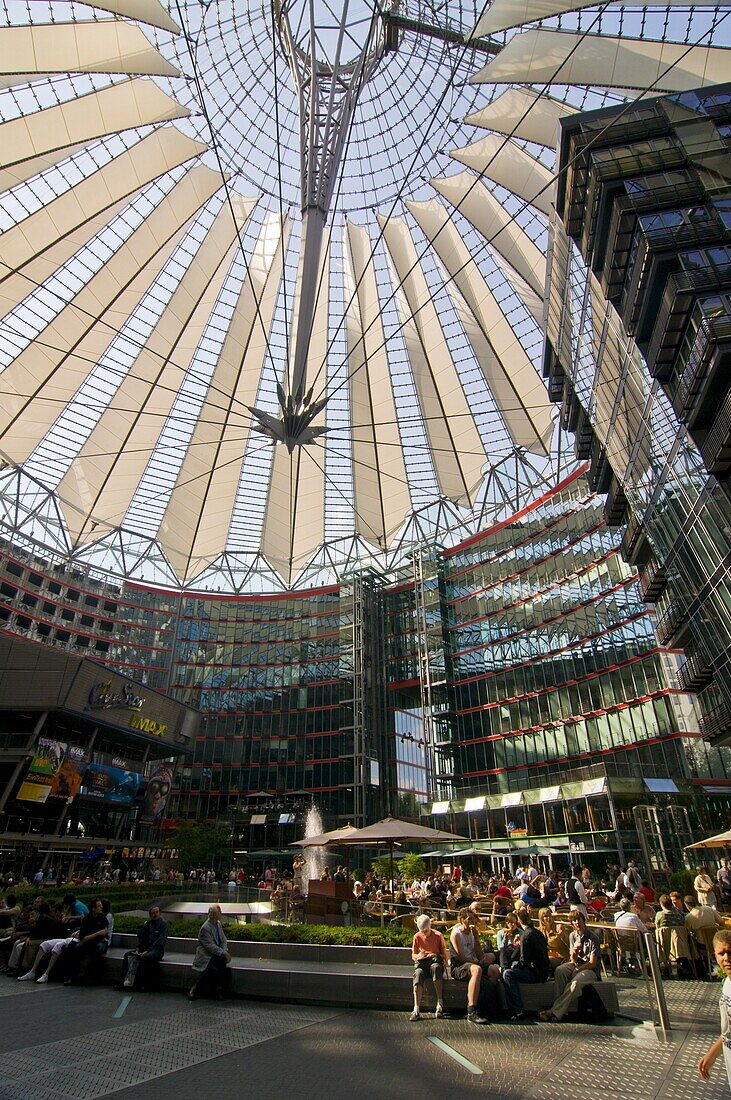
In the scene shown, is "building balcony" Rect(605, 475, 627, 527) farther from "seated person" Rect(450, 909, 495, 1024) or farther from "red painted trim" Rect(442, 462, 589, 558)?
"seated person" Rect(450, 909, 495, 1024)

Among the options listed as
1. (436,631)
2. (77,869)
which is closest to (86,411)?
(77,869)

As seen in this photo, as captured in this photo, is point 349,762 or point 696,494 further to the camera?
point 349,762

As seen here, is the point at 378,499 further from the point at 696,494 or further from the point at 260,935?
the point at 260,935

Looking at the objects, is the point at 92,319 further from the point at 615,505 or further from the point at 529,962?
the point at 529,962

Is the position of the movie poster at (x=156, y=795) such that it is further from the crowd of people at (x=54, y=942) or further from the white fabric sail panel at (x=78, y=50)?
the white fabric sail panel at (x=78, y=50)

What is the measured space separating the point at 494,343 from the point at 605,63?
16045 millimetres

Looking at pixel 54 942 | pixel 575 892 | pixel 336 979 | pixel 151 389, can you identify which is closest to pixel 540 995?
pixel 336 979

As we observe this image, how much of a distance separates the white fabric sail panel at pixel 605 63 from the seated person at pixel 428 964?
31.6 meters

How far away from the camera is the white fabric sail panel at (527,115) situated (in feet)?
101

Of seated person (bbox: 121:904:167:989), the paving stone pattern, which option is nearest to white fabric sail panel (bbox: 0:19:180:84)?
seated person (bbox: 121:904:167:989)

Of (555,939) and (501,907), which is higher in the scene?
(501,907)

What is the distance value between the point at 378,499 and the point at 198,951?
44.4 meters

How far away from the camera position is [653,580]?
34.0 m

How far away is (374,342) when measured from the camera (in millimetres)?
42531
